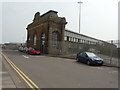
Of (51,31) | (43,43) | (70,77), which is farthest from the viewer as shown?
(43,43)

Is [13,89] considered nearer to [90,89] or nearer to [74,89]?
[74,89]

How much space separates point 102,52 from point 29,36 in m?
36.4

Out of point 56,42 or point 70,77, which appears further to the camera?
point 56,42

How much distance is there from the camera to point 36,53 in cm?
2998

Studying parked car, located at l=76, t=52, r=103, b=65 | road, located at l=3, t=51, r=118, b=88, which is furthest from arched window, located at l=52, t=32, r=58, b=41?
road, located at l=3, t=51, r=118, b=88

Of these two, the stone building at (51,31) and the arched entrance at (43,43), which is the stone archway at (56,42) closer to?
the stone building at (51,31)

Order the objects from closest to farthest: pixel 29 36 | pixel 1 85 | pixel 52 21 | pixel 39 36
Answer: pixel 1 85, pixel 52 21, pixel 39 36, pixel 29 36

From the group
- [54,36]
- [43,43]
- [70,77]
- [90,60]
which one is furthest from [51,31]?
[70,77]

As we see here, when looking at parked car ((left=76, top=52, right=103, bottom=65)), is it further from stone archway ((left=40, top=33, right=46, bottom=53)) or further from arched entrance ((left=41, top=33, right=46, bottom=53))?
arched entrance ((left=41, top=33, right=46, bottom=53))

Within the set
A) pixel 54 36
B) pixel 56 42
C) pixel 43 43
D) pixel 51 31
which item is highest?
pixel 51 31

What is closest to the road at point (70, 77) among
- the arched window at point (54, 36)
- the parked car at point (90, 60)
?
the parked car at point (90, 60)

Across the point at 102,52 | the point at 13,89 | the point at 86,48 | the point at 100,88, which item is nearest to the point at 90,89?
the point at 100,88

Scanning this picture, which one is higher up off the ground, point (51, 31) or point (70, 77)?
point (51, 31)

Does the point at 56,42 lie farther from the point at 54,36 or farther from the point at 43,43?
the point at 43,43
